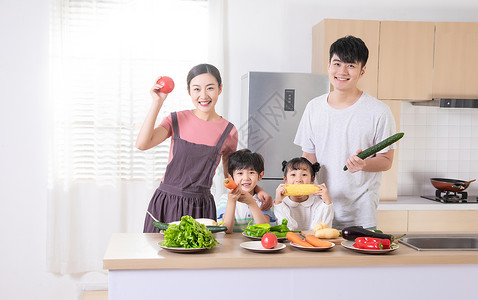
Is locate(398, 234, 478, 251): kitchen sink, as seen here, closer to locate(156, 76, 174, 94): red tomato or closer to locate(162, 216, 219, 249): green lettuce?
locate(162, 216, 219, 249): green lettuce

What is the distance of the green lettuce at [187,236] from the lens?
1731mm

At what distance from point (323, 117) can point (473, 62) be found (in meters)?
1.92

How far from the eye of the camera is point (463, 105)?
11.9 feet

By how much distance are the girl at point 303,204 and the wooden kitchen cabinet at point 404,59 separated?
1.60 m

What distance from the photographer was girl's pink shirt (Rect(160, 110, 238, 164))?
236cm

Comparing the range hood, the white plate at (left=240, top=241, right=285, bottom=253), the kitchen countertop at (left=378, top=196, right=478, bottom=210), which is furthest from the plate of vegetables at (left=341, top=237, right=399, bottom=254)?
the range hood

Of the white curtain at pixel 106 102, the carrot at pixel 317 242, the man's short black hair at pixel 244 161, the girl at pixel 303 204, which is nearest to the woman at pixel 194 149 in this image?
the man's short black hair at pixel 244 161

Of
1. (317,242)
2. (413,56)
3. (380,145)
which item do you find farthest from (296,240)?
(413,56)

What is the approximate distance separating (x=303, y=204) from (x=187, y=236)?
78cm

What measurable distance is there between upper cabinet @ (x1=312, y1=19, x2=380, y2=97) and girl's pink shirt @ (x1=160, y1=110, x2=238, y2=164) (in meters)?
1.47

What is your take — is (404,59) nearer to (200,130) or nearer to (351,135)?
(351,135)

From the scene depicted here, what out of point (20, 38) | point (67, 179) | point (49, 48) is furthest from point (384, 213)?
point (20, 38)

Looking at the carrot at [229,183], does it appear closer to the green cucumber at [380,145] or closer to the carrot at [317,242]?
the carrot at [317,242]

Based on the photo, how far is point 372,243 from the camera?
1788 mm
